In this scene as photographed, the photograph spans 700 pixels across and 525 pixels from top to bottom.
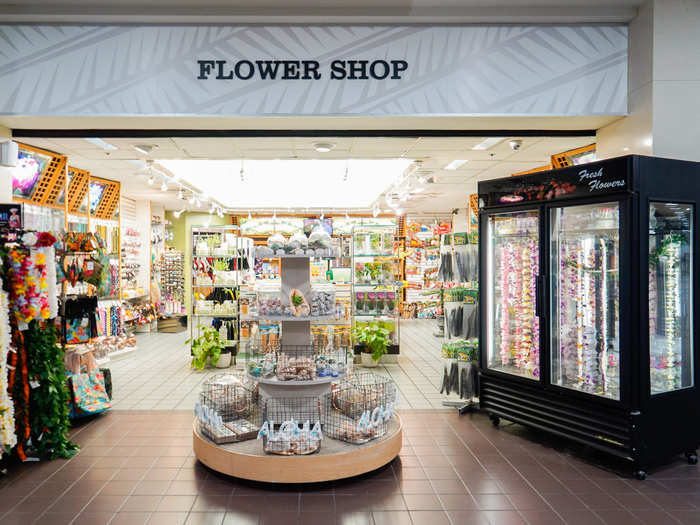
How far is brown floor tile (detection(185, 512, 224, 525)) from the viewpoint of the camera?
3.26 metres

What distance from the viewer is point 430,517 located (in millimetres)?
3332

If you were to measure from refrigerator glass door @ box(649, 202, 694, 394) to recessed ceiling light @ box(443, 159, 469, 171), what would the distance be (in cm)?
358

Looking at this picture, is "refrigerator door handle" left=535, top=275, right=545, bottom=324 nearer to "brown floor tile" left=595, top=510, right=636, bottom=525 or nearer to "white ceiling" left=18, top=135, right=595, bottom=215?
"brown floor tile" left=595, top=510, right=636, bottom=525

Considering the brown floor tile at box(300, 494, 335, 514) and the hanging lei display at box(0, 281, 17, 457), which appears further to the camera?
the hanging lei display at box(0, 281, 17, 457)

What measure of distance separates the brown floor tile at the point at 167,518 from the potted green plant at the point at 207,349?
15.0ft

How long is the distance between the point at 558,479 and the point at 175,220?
13.1m

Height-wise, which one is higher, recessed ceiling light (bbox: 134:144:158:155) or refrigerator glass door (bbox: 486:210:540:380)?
recessed ceiling light (bbox: 134:144:158:155)

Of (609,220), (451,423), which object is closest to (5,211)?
(451,423)

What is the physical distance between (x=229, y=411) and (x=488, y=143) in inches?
190

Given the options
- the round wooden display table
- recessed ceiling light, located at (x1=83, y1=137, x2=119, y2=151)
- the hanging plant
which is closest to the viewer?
the round wooden display table

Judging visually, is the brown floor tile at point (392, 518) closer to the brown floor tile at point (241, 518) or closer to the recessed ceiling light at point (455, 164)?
the brown floor tile at point (241, 518)

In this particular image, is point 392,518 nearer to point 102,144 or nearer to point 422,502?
point 422,502

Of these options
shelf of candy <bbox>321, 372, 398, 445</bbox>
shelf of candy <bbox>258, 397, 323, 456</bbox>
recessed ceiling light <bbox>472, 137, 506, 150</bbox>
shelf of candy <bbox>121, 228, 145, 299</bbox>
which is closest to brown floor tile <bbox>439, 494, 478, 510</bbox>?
shelf of candy <bbox>321, 372, 398, 445</bbox>

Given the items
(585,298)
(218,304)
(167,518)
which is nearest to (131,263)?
(218,304)
